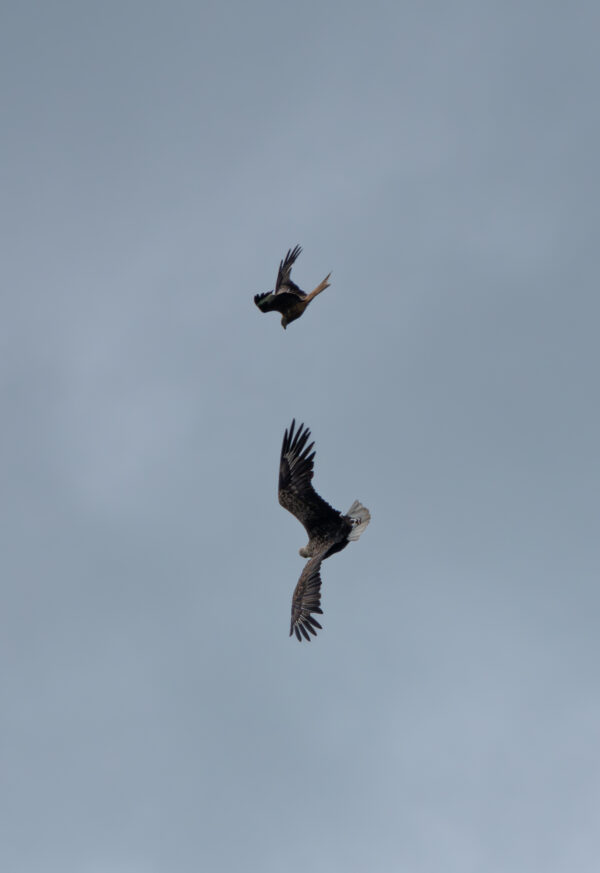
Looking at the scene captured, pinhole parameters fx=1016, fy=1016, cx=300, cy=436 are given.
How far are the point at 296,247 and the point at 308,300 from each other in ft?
5.50

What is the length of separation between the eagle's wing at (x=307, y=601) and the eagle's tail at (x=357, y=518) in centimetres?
91

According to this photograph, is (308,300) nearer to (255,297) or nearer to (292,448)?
(255,297)

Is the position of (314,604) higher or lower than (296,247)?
Result: lower

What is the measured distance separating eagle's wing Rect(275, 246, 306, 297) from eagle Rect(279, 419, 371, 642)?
286cm

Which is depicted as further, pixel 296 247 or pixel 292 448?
pixel 296 247

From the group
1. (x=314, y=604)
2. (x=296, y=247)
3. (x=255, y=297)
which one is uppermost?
(x=296, y=247)

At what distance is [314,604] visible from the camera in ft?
68.9

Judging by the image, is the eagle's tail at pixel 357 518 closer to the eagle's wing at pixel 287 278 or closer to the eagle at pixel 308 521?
the eagle at pixel 308 521

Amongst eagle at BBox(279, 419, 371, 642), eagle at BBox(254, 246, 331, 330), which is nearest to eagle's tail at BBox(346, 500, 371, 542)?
eagle at BBox(279, 419, 371, 642)

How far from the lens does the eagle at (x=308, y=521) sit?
69.3ft

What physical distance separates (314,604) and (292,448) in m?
3.26

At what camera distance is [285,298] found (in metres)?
22.0

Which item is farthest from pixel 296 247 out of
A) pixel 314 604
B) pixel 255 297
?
pixel 314 604

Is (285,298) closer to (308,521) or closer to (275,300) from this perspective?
(275,300)
